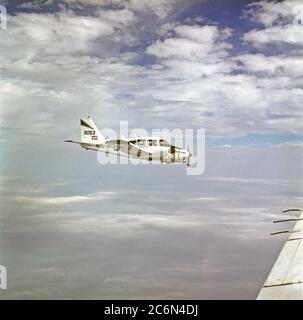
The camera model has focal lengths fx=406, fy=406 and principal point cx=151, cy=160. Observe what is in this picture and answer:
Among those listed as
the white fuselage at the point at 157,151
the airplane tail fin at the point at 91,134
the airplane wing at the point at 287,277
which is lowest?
the airplane wing at the point at 287,277

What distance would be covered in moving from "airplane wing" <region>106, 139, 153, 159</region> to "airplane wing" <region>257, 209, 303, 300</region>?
7.35 metres

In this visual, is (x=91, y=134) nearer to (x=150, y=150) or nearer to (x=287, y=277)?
(x=150, y=150)

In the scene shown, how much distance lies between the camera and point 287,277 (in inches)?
152

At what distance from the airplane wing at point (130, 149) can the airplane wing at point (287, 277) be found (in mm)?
7354

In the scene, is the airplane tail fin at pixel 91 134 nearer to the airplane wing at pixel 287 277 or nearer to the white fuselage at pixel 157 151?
the white fuselage at pixel 157 151

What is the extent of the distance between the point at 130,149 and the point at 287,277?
26.9ft

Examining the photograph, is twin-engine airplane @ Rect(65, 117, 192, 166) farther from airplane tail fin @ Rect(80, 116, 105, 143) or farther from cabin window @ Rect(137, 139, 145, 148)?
Result: airplane tail fin @ Rect(80, 116, 105, 143)

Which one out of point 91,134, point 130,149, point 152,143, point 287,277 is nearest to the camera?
point 287,277

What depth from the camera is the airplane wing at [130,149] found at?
1160cm

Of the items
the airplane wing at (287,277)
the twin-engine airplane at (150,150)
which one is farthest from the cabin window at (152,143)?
the airplane wing at (287,277)

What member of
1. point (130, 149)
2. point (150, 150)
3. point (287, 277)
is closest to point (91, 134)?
point (130, 149)
